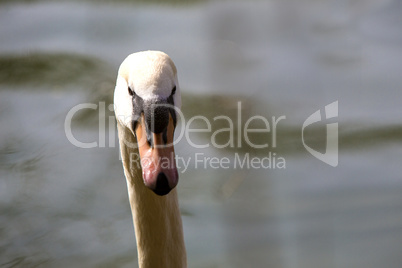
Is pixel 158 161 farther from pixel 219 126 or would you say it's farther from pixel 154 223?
pixel 219 126

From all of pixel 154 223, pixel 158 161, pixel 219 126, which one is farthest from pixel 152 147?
pixel 219 126

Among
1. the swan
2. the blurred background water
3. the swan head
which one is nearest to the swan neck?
the swan

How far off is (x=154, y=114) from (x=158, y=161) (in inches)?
3.8

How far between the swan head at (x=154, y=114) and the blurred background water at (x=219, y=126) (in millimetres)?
842

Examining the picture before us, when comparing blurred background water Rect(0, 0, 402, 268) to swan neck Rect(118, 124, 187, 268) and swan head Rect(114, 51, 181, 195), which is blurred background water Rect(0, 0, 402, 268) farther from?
swan head Rect(114, 51, 181, 195)

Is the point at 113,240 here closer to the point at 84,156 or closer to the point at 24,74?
the point at 84,156

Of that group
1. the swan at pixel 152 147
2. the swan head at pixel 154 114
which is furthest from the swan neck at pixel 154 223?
the swan head at pixel 154 114

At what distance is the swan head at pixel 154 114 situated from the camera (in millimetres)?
1189

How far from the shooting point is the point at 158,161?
3.95 ft

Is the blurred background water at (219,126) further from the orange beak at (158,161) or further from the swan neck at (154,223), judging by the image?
the orange beak at (158,161)

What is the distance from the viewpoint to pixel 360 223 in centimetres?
221

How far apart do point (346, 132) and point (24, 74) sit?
144cm

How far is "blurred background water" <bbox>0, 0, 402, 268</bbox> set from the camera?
6.95 feet

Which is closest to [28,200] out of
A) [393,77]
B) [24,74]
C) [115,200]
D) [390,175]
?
[115,200]
